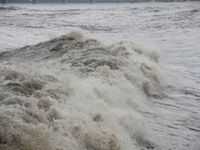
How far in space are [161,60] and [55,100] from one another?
35.0 feet

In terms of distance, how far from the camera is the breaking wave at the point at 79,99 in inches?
277

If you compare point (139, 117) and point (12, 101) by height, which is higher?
point (12, 101)

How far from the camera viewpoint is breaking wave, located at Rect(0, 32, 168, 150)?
7.04m

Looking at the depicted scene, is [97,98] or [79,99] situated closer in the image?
[79,99]

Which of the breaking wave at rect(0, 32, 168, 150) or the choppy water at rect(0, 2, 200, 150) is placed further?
the choppy water at rect(0, 2, 200, 150)

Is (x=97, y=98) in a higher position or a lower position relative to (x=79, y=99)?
lower

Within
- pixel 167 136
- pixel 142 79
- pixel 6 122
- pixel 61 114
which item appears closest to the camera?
pixel 6 122

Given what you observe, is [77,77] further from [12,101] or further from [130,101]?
[12,101]

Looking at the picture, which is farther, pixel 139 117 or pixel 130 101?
pixel 130 101

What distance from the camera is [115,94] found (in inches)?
433

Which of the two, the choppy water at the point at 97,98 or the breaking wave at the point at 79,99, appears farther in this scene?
the choppy water at the point at 97,98

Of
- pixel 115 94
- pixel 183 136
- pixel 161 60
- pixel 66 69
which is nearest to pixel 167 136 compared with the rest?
pixel 183 136

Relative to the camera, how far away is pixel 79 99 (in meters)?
9.73

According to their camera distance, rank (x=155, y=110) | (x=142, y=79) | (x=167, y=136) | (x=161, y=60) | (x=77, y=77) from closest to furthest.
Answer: (x=167, y=136) → (x=155, y=110) → (x=77, y=77) → (x=142, y=79) → (x=161, y=60)
